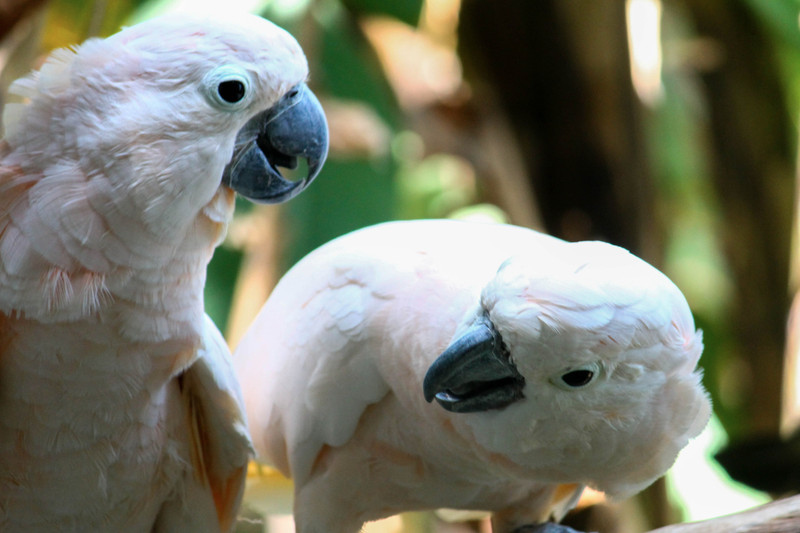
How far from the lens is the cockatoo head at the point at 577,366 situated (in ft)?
4.77

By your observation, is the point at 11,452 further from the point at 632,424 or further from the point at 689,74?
the point at 689,74

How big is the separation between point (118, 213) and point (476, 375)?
685 millimetres

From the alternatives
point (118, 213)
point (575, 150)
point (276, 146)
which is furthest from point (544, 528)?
point (575, 150)

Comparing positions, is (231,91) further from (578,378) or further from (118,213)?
(578,378)

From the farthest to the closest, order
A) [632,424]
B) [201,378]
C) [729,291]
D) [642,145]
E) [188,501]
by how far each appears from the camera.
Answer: [729,291] → [642,145] → [188,501] → [201,378] → [632,424]

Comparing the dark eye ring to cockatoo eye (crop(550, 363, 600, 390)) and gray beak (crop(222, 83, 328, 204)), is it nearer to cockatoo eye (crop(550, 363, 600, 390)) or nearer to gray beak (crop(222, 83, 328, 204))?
cockatoo eye (crop(550, 363, 600, 390))

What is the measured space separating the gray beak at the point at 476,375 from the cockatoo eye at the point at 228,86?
0.58 meters

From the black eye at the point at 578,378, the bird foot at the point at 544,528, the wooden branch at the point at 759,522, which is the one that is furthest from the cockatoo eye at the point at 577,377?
the bird foot at the point at 544,528

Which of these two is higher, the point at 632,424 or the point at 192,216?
the point at 632,424

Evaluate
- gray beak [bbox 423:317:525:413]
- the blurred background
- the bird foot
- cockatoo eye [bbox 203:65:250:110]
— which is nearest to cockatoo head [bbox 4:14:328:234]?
cockatoo eye [bbox 203:65:250:110]

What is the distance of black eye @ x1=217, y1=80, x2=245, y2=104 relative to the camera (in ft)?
4.60

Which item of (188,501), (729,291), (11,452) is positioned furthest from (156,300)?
(729,291)

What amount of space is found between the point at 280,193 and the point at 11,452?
75 centimetres

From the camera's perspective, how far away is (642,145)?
3.51 m
